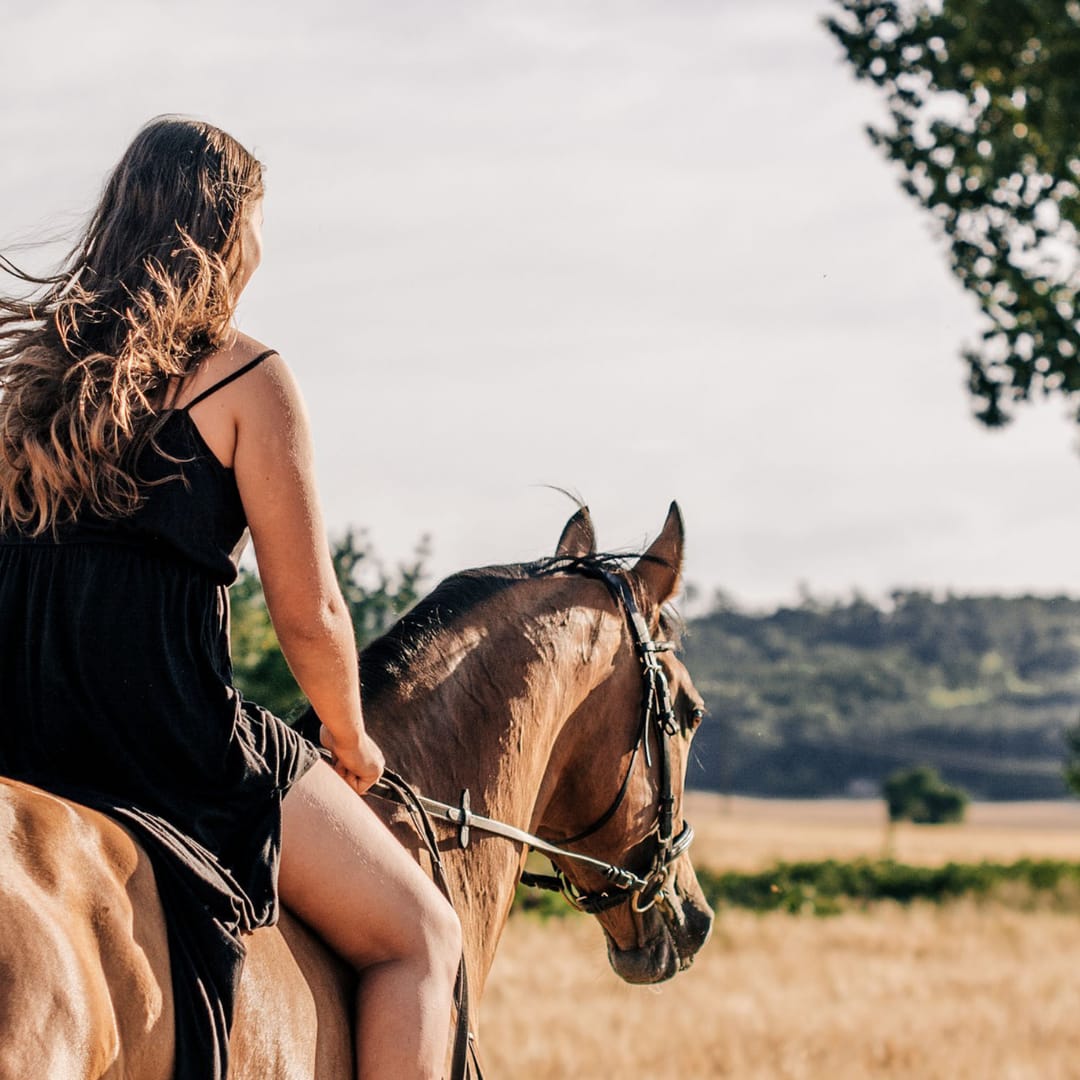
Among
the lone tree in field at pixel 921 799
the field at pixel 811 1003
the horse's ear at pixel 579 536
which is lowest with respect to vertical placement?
the lone tree in field at pixel 921 799

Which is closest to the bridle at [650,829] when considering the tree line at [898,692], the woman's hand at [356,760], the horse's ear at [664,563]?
the horse's ear at [664,563]

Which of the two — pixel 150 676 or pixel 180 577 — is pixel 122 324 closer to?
pixel 180 577

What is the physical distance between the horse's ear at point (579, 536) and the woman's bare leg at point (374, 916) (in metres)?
1.66

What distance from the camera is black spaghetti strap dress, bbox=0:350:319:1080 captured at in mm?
2916

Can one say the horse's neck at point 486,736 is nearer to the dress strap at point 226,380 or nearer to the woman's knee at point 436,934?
the woman's knee at point 436,934

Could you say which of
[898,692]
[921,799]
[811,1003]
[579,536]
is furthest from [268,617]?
[898,692]

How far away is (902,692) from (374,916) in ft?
493

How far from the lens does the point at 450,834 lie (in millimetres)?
3873

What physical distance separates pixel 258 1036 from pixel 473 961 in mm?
1058

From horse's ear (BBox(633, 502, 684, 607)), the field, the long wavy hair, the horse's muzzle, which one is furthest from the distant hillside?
the long wavy hair

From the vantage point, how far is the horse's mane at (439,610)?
3.88 metres

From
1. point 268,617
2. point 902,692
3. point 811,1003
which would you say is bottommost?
point 902,692

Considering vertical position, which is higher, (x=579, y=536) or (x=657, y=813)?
(x=579, y=536)

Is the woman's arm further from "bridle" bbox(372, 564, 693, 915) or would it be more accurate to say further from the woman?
"bridle" bbox(372, 564, 693, 915)
